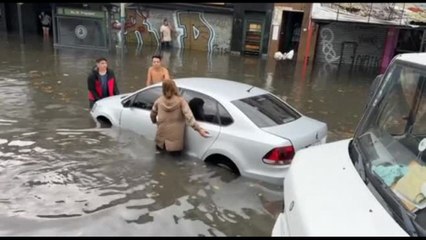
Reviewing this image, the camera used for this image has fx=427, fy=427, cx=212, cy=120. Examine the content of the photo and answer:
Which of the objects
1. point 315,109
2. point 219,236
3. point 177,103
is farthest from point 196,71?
point 219,236

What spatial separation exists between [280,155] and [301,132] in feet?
1.86

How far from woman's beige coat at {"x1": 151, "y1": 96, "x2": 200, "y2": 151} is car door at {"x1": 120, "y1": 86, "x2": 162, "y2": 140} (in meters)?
0.50

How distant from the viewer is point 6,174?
585 centimetres

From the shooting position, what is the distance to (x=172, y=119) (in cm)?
639

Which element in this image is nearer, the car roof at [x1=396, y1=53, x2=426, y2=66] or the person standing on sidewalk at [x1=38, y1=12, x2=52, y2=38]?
the car roof at [x1=396, y1=53, x2=426, y2=66]

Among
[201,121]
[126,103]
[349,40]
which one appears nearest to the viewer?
[201,121]

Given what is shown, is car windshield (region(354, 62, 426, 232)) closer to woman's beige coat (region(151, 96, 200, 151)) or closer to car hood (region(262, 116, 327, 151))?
car hood (region(262, 116, 327, 151))

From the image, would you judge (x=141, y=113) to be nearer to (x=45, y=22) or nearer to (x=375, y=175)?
(x=375, y=175)

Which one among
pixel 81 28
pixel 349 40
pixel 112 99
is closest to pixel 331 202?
pixel 112 99

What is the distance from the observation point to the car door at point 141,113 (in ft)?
23.1

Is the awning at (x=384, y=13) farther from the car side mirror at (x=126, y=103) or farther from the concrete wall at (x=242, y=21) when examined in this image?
the car side mirror at (x=126, y=103)

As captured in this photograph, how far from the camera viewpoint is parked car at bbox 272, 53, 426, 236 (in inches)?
88.4

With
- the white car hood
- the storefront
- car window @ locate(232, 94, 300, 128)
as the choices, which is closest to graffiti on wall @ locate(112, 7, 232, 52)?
the storefront

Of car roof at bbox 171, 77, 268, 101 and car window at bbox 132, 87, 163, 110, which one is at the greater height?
car roof at bbox 171, 77, 268, 101
